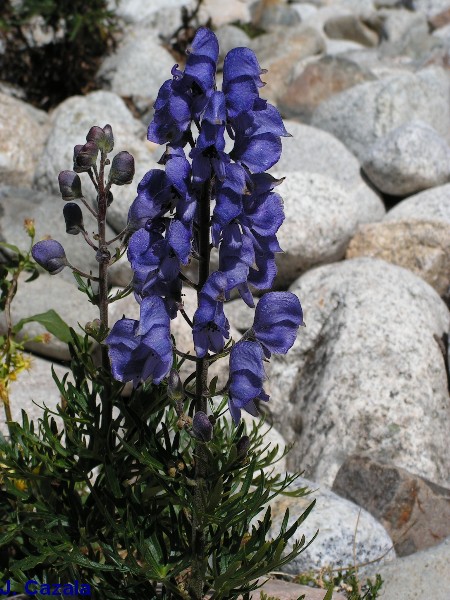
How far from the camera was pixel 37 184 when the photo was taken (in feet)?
24.7

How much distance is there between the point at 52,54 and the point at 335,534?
23.2 feet

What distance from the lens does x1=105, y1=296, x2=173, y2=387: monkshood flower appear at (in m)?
2.52

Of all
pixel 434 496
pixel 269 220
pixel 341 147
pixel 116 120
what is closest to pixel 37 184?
pixel 116 120

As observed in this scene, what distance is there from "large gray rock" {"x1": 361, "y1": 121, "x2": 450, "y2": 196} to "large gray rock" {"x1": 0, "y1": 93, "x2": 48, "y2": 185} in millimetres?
2782

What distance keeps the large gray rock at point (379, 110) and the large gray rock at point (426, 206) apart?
1.17m

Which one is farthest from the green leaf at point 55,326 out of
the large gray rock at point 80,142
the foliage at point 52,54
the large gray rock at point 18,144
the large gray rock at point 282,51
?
the large gray rock at point 282,51

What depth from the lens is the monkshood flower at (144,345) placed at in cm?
252

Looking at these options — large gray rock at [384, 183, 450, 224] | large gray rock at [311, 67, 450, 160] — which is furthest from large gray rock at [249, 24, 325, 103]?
large gray rock at [384, 183, 450, 224]

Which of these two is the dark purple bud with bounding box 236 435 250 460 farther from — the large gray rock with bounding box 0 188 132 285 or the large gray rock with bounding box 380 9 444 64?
the large gray rock with bounding box 380 9 444 64

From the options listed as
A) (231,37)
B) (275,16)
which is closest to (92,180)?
(231,37)

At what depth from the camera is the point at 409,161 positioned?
7590 millimetres

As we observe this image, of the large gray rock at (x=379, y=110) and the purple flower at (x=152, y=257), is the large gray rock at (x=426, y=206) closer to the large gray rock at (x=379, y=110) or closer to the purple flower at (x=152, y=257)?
the large gray rock at (x=379, y=110)

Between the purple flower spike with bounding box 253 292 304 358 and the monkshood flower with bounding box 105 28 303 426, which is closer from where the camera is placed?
the monkshood flower with bounding box 105 28 303 426

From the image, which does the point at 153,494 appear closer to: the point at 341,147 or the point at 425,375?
the point at 425,375
